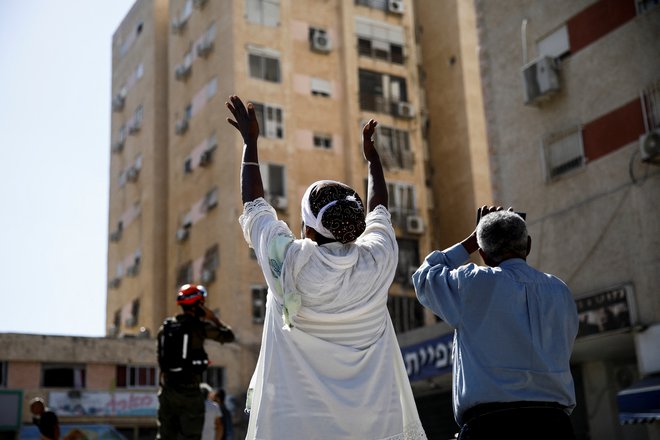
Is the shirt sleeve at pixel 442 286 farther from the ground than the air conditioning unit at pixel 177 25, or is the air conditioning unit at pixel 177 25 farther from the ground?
the air conditioning unit at pixel 177 25

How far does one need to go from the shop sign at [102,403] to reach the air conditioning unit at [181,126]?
45.7 ft

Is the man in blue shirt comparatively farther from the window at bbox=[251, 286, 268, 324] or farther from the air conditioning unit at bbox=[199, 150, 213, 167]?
the air conditioning unit at bbox=[199, 150, 213, 167]

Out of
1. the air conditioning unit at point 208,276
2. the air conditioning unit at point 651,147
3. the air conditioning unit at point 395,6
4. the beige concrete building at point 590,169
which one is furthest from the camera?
the air conditioning unit at point 395,6

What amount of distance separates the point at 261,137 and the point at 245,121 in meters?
33.9

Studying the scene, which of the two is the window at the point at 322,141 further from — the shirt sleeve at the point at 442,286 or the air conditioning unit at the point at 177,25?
the shirt sleeve at the point at 442,286

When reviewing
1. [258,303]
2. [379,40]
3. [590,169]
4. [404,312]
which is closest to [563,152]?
[590,169]

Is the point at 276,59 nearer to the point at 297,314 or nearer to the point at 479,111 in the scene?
the point at 479,111

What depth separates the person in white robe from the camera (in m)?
A: 4.32

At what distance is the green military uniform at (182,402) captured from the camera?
8.16m

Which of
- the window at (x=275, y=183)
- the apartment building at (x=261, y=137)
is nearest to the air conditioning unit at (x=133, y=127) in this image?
the apartment building at (x=261, y=137)

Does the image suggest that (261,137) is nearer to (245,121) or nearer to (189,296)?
(189,296)

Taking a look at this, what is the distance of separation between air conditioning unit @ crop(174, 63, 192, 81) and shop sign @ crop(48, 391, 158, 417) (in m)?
16.2

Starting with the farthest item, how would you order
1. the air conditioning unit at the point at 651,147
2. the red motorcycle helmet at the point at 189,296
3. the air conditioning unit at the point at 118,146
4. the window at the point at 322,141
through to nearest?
1. the air conditioning unit at the point at 118,146
2. the window at the point at 322,141
3. the air conditioning unit at the point at 651,147
4. the red motorcycle helmet at the point at 189,296

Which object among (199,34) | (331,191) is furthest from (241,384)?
(331,191)
